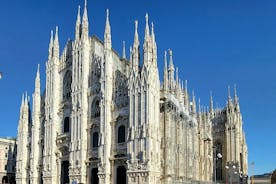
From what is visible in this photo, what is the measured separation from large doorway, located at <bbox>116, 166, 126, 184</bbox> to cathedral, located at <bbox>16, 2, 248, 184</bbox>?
0.44 feet

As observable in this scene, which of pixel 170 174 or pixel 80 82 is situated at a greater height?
pixel 80 82

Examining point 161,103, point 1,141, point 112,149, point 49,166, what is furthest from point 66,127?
point 1,141

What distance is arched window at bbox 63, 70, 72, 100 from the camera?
201ft

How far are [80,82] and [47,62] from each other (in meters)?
9.71

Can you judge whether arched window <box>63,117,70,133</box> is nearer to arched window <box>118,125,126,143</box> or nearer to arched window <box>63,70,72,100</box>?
arched window <box>63,70,72,100</box>

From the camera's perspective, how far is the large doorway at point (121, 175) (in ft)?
168

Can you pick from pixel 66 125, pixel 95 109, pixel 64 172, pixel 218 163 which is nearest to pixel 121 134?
pixel 95 109

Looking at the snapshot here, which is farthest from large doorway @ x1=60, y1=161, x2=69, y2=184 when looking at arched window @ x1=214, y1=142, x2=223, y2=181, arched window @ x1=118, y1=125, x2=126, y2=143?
arched window @ x1=214, y1=142, x2=223, y2=181

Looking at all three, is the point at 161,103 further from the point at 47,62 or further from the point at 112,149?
the point at 47,62

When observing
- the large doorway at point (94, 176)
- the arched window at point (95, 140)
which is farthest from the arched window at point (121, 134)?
the large doorway at point (94, 176)

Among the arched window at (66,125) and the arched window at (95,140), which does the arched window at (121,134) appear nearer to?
the arched window at (95,140)

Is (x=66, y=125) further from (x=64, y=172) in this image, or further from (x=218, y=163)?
(x=218, y=163)

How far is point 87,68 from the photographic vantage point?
5806cm

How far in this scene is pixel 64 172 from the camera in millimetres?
59062
